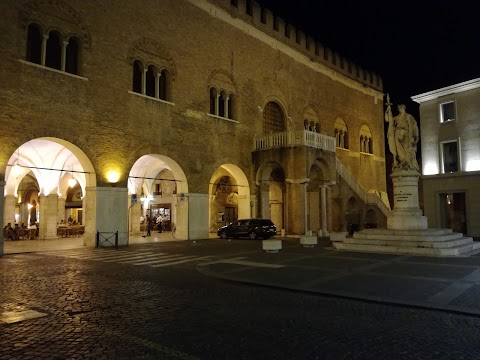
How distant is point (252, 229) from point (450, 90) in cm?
1387

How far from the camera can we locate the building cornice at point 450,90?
22172 millimetres

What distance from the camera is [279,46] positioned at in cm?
2902

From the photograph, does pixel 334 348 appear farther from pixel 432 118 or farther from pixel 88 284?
pixel 432 118

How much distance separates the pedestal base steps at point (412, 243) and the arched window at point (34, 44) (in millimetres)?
14235

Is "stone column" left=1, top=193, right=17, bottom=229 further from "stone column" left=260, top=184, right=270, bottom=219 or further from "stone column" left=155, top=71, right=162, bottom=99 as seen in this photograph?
"stone column" left=260, top=184, right=270, bottom=219

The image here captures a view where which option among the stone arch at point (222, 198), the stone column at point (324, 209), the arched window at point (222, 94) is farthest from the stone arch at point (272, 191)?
the arched window at point (222, 94)

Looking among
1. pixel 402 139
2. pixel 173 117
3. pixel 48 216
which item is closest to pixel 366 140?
pixel 402 139

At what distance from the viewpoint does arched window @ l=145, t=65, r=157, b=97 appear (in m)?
20.8

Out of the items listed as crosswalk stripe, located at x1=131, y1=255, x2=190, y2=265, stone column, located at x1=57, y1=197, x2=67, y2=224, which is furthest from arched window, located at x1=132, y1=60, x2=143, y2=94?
stone column, located at x1=57, y1=197, x2=67, y2=224

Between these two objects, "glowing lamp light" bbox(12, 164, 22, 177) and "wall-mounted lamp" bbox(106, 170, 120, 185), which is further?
"glowing lamp light" bbox(12, 164, 22, 177)

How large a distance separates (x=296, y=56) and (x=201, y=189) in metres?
14.0

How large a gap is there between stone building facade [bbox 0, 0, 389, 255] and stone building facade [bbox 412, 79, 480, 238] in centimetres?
567

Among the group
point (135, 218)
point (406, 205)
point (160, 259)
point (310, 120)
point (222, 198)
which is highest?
point (310, 120)

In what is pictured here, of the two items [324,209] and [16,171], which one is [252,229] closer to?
[324,209]
